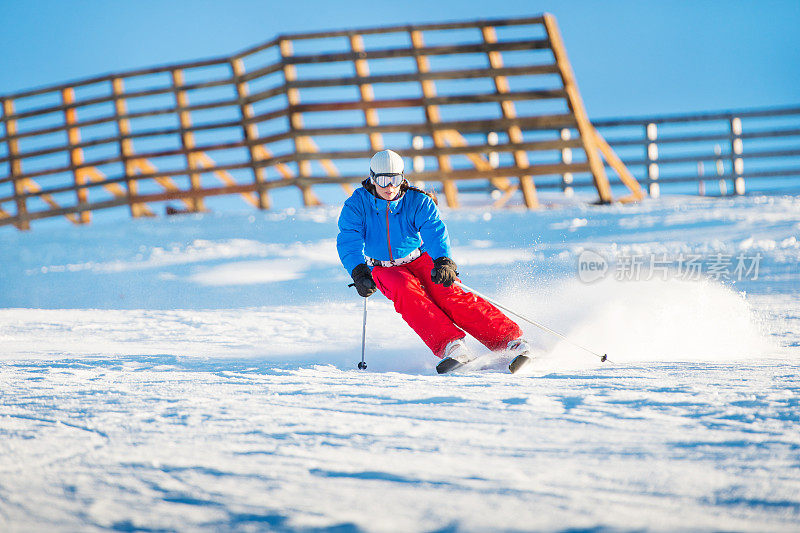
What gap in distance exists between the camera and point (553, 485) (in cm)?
158

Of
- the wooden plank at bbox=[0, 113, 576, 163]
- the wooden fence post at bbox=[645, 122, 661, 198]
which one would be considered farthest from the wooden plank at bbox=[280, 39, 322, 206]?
the wooden fence post at bbox=[645, 122, 661, 198]

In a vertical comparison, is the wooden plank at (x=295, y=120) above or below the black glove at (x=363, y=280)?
above

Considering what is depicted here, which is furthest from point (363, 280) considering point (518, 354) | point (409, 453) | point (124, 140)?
point (124, 140)

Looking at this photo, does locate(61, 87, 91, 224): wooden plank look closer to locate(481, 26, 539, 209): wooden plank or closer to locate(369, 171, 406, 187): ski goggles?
locate(481, 26, 539, 209): wooden plank

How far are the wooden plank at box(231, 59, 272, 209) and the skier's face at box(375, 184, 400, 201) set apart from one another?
19.2 feet

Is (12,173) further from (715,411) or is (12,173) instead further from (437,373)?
(715,411)

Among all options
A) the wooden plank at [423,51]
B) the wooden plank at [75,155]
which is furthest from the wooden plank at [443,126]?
the wooden plank at [75,155]

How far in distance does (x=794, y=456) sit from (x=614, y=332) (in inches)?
85.6

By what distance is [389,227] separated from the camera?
3.60 metres

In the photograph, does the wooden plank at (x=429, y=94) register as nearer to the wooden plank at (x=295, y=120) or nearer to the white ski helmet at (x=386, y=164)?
the wooden plank at (x=295, y=120)

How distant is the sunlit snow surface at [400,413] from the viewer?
4.87 feet

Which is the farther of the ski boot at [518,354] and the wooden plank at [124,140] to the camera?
the wooden plank at [124,140]

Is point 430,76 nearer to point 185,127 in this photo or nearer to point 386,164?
point 185,127

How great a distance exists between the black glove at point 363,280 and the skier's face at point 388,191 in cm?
38
